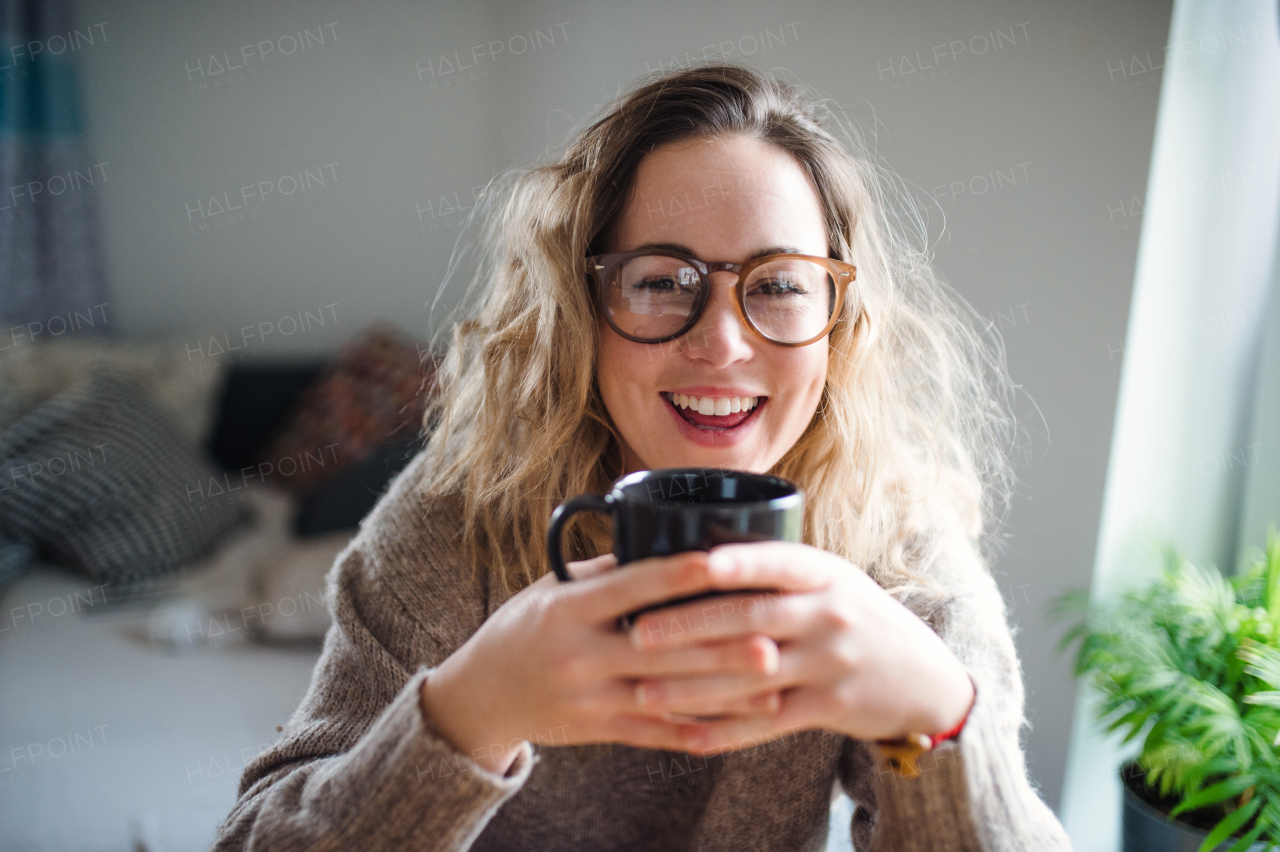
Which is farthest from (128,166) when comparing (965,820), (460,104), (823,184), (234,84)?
(965,820)

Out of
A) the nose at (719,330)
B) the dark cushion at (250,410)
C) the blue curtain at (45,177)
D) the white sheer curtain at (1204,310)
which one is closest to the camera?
the nose at (719,330)

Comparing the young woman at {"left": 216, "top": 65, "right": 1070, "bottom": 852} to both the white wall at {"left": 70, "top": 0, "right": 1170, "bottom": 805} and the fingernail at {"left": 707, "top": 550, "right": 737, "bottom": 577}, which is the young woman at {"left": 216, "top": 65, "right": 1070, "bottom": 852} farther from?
the white wall at {"left": 70, "top": 0, "right": 1170, "bottom": 805}

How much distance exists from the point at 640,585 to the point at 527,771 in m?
0.26

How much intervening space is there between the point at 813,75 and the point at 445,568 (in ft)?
4.98

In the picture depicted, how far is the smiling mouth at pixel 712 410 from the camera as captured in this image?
0.87m

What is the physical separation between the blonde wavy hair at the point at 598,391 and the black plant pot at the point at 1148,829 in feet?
2.16

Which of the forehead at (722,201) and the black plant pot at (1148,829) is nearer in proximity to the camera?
the forehead at (722,201)

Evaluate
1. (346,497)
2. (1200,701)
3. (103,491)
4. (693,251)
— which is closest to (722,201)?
(693,251)

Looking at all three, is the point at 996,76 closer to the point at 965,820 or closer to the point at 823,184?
the point at 823,184

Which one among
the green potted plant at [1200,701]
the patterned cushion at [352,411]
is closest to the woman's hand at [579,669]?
the green potted plant at [1200,701]

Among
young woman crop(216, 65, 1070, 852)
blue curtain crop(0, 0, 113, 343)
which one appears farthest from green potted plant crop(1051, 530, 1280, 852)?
blue curtain crop(0, 0, 113, 343)

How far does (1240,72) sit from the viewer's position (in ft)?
4.81

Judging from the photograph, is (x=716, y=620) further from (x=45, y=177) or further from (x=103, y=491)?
(x=45, y=177)

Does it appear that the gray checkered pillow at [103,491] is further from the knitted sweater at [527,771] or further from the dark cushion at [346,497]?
the knitted sweater at [527,771]
